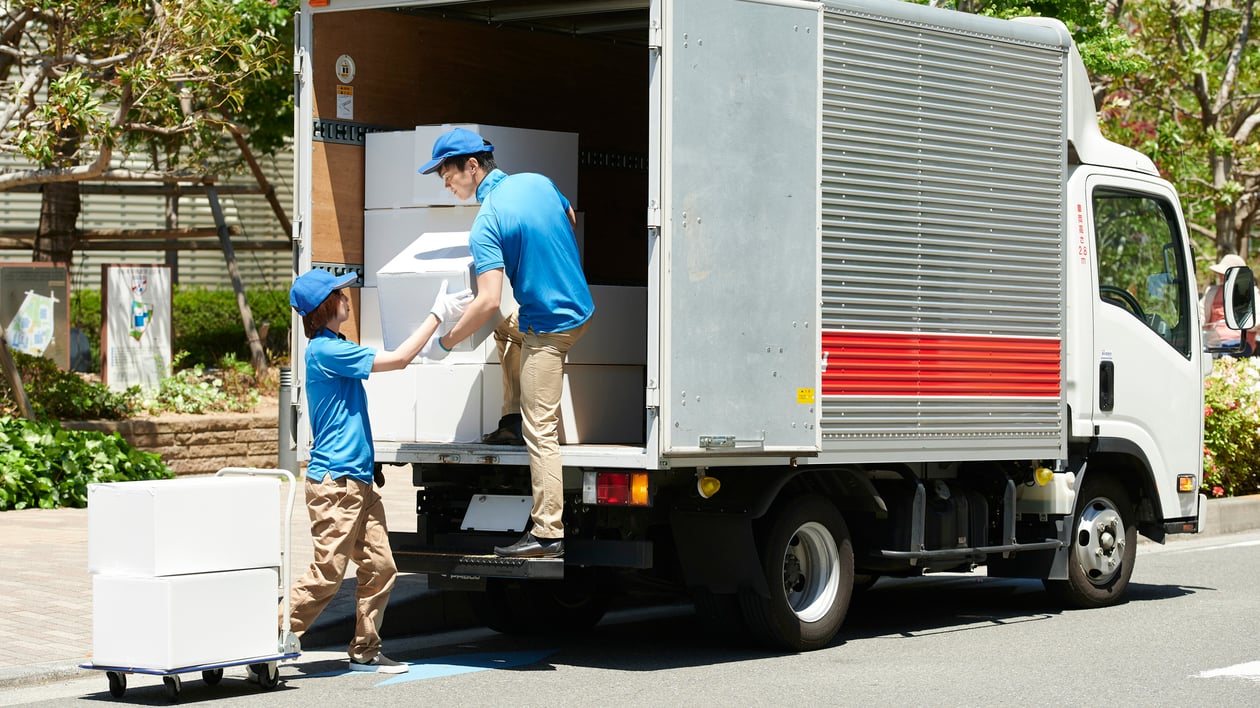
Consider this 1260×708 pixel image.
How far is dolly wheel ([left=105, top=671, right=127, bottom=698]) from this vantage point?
7.46 meters

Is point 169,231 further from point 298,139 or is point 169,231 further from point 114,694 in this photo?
point 114,694

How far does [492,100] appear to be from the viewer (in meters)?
10.1

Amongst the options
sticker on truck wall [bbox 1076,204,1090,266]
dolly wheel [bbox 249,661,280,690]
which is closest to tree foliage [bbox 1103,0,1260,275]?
sticker on truck wall [bbox 1076,204,1090,266]

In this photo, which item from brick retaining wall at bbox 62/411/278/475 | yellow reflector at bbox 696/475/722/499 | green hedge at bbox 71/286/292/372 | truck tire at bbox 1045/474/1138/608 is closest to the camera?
yellow reflector at bbox 696/475/722/499

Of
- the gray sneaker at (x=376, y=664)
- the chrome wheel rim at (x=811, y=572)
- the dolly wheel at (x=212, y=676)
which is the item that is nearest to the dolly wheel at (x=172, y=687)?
the dolly wheel at (x=212, y=676)

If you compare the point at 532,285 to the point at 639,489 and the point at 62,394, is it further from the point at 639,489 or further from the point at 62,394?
the point at 62,394

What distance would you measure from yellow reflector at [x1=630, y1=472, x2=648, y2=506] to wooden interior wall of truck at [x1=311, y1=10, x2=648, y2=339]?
207cm

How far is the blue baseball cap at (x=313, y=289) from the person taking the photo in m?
7.89

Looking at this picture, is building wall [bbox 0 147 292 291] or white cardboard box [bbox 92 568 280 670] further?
building wall [bbox 0 147 292 291]

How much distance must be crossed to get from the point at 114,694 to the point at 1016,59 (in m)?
5.64

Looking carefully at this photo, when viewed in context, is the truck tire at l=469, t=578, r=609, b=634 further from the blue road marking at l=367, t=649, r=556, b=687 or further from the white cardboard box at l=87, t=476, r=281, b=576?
the white cardboard box at l=87, t=476, r=281, b=576

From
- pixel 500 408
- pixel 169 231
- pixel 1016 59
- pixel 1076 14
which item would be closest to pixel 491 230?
pixel 500 408

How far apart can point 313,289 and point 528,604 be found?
8.03 feet

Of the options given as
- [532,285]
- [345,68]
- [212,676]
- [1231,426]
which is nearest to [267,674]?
[212,676]
